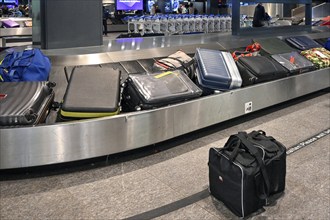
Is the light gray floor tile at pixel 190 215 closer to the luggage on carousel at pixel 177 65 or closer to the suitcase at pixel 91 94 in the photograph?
the suitcase at pixel 91 94

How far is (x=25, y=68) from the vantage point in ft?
10.6

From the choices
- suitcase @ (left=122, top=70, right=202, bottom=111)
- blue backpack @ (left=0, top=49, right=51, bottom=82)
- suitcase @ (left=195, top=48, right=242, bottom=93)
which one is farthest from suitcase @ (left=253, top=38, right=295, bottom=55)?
blue backpack @ (left=0, top=49, right=51, bottom=82)

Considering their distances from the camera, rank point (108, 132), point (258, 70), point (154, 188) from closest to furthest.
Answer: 1. point (154, 188)
2. point (108, 132)
3. point (258, 70)

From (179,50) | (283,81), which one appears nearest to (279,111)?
(283,81)

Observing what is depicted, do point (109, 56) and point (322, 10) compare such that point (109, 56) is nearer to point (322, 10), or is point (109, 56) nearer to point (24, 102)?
point (24, 102)

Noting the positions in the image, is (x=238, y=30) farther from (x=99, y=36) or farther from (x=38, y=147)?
(x=38, y=147)

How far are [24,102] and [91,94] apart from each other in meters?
0.54

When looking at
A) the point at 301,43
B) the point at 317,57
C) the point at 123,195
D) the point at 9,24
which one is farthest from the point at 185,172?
the point at 9,24

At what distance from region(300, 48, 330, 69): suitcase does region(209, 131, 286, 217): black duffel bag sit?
3.74 metres

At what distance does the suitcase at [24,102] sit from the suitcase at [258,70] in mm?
2332

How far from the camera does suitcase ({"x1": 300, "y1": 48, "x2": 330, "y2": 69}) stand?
568 centimetres

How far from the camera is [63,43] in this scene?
442cm

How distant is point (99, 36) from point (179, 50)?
111cm

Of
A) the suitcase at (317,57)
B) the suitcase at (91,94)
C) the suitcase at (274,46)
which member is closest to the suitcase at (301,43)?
the suitcase at (274,46)
